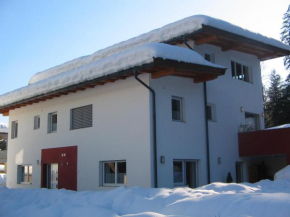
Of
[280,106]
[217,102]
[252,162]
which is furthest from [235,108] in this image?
[280,106]

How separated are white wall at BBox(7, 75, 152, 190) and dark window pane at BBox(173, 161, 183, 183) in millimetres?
1406

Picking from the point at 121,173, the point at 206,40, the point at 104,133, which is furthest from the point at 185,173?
the point at 206,40

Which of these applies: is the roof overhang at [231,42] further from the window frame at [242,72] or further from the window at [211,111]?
the window at [211,111]

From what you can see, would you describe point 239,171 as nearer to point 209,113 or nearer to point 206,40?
point 209,113

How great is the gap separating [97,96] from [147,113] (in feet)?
9.54

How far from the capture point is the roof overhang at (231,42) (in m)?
14.1

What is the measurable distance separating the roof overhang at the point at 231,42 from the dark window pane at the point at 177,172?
4.59m

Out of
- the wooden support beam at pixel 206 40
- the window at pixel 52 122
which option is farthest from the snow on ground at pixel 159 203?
the wooden support beam at pixel 206 40

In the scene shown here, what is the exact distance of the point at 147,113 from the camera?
12.6 meters

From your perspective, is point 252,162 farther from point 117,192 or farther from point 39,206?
point 39,206

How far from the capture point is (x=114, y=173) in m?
13.9

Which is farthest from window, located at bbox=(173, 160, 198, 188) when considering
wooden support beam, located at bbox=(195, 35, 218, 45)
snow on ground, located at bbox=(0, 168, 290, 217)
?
wooden support beam, located at bbox=(195, 35, 218, 45)

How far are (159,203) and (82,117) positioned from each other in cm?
788

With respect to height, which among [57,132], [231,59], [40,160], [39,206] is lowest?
[39,206]
